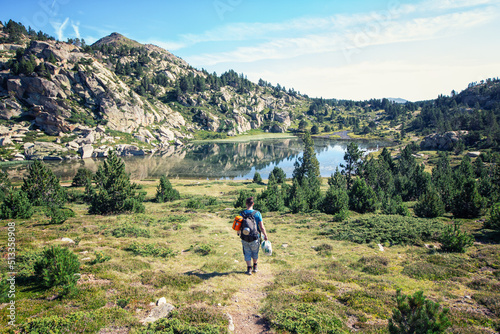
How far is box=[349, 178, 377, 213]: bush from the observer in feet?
95.0

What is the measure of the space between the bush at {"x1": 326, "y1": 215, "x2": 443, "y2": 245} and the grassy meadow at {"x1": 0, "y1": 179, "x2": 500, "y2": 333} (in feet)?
0.85

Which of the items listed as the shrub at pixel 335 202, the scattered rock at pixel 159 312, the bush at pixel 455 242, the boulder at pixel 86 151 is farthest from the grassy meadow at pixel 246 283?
the boulder at pixel 86 151

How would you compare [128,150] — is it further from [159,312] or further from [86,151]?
[159,312]

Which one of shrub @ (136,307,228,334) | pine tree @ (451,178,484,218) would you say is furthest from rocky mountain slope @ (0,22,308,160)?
pine tree @ (451,178,484,218)

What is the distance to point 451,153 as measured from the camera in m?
111

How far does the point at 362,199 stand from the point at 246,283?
960 inches

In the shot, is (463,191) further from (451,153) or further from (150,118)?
(150,118)

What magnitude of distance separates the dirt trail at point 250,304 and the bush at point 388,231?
975 centimetres

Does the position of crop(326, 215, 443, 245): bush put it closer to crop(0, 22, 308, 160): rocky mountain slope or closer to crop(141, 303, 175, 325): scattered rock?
crop(141, 303, 175, 325): scattered rock

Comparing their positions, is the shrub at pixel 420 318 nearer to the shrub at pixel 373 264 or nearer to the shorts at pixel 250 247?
the shorts at pixel 250 247

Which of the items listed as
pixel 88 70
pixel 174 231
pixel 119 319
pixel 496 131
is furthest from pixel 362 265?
pixel 88 70

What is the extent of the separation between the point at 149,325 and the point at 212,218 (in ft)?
62.1

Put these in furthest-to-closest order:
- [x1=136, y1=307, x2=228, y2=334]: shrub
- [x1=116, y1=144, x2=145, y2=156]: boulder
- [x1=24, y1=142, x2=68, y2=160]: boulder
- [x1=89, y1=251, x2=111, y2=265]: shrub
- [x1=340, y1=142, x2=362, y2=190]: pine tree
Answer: [x1=116, y1=144, x2=145, y2=156]: boulder
[x1=24, y1=142, x2=68, y2=160]: boulder
[x1=340, y1=142, x2=362, y2=190]: pine tree
[x1=89, y1=251, x2=111, y2=265]: shrub
[x1=136, y1=307, x2=228, y2=334]: shrub

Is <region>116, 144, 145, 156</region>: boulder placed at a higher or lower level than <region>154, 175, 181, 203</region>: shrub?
higher
